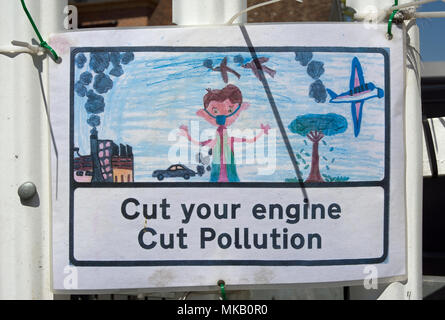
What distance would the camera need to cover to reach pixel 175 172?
1.74 m

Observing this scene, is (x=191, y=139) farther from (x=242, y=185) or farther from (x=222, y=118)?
(x=242, y=185)

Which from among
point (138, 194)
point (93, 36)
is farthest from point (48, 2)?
point (138, 194)

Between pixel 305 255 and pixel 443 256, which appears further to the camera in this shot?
pixel 443 256

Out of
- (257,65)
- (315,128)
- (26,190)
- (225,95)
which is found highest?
(257,65)

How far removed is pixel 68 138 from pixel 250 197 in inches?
27.0

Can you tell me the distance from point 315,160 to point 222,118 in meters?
0.36

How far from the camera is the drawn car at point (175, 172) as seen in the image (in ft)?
5.68

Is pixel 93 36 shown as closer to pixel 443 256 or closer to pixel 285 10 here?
pixel 443 256

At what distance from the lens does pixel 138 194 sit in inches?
68.2

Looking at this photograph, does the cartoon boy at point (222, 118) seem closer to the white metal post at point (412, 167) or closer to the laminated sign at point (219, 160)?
the laminated sign at point (219, 160)

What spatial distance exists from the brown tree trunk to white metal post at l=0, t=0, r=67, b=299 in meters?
0.95

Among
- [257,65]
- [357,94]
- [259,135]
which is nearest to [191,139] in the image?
[259,135]

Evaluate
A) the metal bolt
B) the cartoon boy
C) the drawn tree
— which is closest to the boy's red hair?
the cartoon boy
